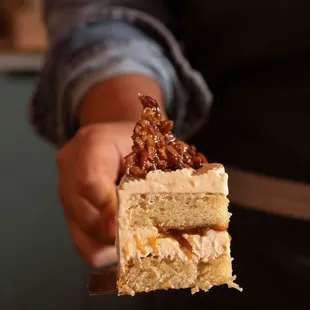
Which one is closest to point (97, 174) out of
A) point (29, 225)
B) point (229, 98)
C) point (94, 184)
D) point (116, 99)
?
point (94, 184)

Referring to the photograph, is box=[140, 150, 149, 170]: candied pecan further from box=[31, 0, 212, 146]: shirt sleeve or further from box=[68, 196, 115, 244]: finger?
box=[31, 0, 212, 146]: shirt sleeve

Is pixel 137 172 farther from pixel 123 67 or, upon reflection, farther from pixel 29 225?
pixel 29 225

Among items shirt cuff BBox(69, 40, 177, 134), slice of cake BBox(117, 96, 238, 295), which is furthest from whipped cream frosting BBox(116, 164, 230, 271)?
shirt cuff BBox(69, 40, 177, 134)

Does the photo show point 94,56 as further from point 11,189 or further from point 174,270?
point 11,189

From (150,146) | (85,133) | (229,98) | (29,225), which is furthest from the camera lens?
(29,225)

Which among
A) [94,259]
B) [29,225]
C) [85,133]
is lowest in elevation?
[29,225]
